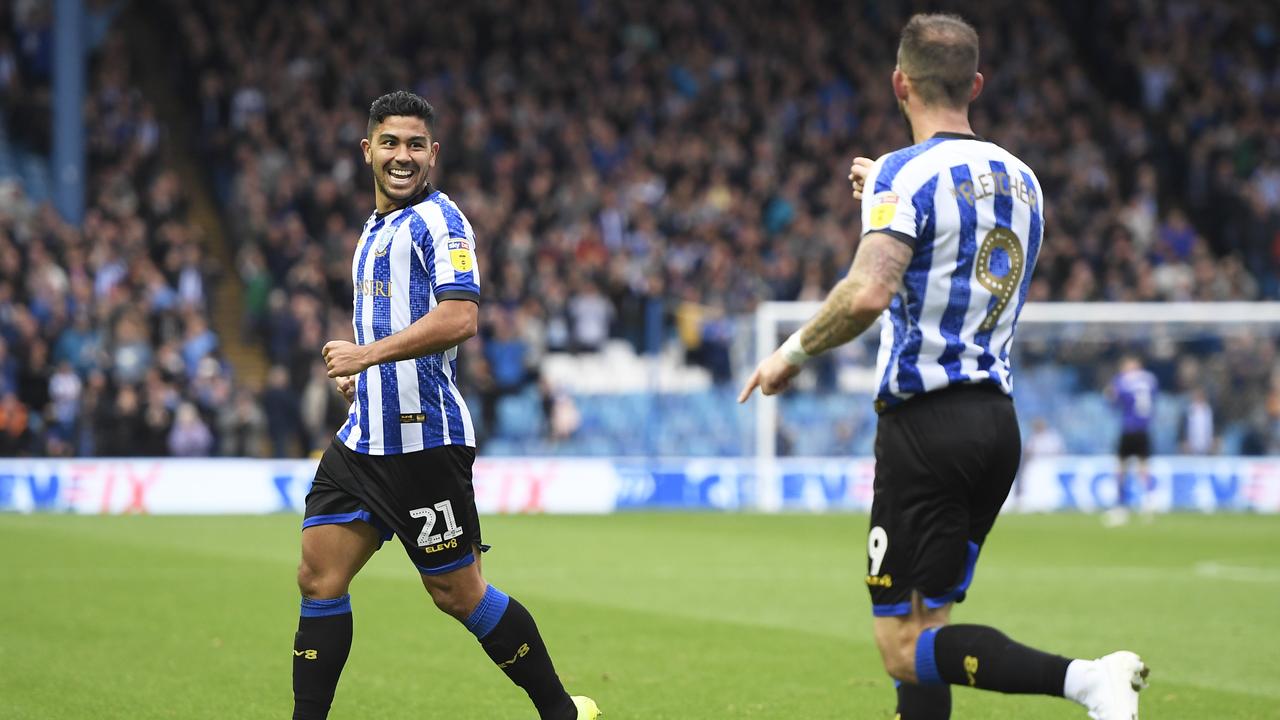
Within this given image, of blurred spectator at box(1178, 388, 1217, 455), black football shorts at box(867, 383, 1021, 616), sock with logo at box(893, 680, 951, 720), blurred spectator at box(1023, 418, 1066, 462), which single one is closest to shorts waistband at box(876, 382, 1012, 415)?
black football shorts at box(867, 383, 1021, 616)

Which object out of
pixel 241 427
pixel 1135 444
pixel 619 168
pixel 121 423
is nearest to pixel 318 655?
pixel 121 423

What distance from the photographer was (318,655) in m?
5.55

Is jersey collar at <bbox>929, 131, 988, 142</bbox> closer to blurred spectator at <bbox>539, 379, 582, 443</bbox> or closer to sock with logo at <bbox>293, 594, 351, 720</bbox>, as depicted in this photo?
sock with logo at <bbox>293, 594, 351, 720</bbox>

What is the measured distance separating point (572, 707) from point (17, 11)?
22.2 meters

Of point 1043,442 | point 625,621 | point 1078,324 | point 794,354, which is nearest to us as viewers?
point 794,354

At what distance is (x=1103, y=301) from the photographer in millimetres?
25641

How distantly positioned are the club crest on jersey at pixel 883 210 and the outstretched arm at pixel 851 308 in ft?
0.10

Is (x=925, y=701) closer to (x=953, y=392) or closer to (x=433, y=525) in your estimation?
(x=953, y=392)

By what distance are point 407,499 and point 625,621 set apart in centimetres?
508

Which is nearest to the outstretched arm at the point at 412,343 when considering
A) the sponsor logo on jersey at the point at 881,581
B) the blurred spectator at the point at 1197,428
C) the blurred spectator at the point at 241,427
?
the sponsor logo on jersey at the point at 881,581

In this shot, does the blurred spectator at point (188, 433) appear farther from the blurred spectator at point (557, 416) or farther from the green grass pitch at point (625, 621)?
→ the blurred spectator at point (557, 416)

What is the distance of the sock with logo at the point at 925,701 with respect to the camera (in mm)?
4680

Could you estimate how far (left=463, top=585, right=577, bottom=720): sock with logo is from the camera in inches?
228

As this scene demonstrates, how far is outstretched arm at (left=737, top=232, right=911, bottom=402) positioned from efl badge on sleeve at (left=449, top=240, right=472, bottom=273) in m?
1.40
